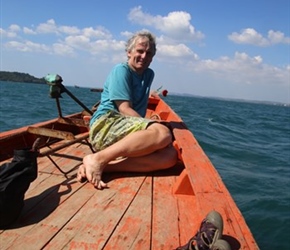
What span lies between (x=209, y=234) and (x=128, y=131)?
1.50 meters

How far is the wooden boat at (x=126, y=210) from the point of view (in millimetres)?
1739

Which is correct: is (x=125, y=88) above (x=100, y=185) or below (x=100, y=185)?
Result: above

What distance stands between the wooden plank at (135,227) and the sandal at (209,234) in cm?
37

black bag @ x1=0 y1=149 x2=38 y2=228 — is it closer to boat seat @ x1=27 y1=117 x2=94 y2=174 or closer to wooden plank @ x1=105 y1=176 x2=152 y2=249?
boat seat @ x1=27 y1=117 x2=94 y2=174

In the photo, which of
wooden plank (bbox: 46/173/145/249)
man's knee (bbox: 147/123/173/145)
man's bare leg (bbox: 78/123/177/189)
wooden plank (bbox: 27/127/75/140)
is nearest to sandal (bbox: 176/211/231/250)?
wooden plank (bbox: 46/173/145/249)

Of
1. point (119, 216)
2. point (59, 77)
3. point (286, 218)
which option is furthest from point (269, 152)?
point (119, 216)

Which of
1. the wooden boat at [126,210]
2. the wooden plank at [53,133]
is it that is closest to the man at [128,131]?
the wooden boat at [126,210]

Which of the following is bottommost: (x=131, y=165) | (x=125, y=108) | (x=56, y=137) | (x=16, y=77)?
(x=16, y=77)

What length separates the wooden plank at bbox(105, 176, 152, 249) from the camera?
5.81 feet

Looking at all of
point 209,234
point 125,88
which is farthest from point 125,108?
point 209,234

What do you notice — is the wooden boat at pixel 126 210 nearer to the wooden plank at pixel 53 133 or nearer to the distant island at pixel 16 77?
the wooden plank at pixel 53 133

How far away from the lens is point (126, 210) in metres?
2.18

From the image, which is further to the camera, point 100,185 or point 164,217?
point 100,185

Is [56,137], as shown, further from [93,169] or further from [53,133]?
[93,169]
